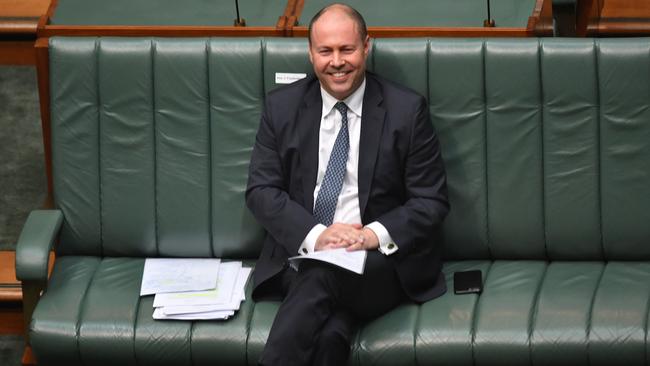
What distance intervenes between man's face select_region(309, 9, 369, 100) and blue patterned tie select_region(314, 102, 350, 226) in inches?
6.0

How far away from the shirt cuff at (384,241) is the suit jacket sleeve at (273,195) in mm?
164

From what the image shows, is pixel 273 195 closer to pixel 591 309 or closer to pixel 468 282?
pixel 468 282

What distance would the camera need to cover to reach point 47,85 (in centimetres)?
358

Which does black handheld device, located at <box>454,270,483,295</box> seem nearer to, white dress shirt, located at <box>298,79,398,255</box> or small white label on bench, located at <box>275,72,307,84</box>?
white dress shirt, located at <box>298,79,398,255</box>

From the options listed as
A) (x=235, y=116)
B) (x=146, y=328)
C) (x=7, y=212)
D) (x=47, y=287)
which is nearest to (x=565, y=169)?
(x=235, y=116)

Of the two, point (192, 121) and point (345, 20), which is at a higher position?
point (345, 20)

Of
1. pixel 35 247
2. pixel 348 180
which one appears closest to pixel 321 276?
pixel 348 180

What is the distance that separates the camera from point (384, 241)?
3.26 m

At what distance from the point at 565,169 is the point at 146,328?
3.96ft

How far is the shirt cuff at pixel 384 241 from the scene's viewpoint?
10.7 ft

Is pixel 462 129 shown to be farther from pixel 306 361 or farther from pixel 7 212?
pixel 7 212

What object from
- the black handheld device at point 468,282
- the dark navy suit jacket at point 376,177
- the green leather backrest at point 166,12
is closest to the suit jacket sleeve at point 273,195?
the dark navy suit jacket at point 376,177

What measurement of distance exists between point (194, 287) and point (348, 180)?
1.63 feet

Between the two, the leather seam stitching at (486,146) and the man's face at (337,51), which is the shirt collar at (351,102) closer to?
the man's face at (337,51)
